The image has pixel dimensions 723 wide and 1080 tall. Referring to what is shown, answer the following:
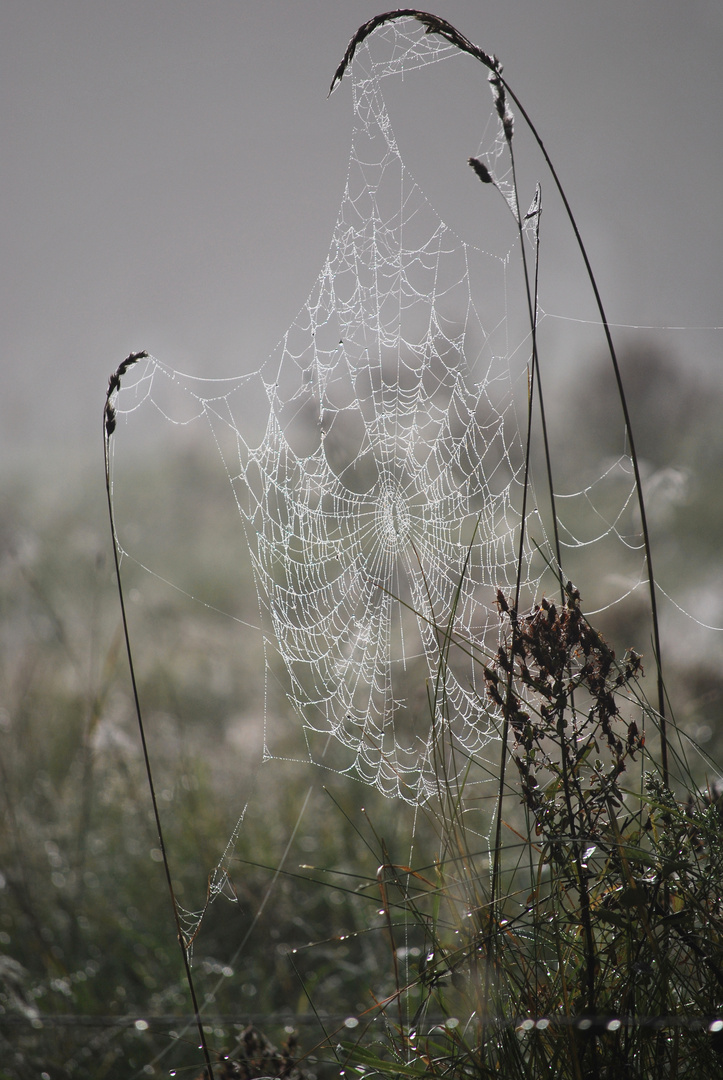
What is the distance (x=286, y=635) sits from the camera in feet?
13.0

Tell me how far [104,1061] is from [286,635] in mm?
1994

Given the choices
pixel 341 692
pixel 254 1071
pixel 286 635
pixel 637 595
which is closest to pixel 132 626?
pixel 286 635

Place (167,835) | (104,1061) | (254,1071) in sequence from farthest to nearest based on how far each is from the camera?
(167,835) → (104,1061) → (254,1071)

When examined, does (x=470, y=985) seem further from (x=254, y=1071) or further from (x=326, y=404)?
(x=326, y=404)

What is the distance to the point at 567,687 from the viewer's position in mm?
1218

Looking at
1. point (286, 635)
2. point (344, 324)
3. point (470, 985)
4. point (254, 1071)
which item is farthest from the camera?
point (286, 635)

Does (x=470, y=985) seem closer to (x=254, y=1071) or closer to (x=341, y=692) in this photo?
(x=254, y=1071)

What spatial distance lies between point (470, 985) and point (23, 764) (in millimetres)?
3673

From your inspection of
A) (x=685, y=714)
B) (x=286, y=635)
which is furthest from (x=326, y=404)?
(x=685, y=714)

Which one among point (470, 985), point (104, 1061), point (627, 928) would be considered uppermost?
point (627, 928)

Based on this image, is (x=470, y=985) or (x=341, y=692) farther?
(x=341, y=692)

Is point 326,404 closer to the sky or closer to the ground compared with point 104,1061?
closer to the sky

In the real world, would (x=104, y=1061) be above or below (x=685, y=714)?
below

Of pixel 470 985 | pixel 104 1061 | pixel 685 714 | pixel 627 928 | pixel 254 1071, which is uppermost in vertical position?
→ pixel 685 714
